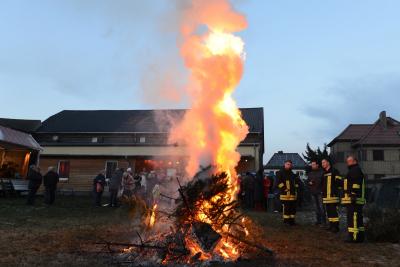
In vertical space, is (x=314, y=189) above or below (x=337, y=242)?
above

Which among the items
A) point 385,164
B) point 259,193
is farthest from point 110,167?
point 385,164

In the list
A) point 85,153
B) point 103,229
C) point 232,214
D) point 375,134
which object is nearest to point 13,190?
point 85,153

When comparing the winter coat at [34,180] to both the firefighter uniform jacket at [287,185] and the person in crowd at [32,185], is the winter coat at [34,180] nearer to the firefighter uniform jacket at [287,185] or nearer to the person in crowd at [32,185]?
the person in crowd at [32,185]

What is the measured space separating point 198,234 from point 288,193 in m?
5.08

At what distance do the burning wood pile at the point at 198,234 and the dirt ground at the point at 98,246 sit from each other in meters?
0.48

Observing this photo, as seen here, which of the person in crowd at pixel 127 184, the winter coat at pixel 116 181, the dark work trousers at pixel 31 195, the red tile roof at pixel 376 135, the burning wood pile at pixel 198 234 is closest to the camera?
the burning wood pile at pixel 198 234

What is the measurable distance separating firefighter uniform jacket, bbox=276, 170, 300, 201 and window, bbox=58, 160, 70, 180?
2138 centimetres

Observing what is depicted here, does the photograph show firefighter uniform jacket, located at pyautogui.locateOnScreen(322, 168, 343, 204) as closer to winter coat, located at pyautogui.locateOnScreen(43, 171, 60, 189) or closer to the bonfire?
the bonfire

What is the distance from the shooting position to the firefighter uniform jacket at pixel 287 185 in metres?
11.2

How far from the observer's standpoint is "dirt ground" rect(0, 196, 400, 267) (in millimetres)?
6332

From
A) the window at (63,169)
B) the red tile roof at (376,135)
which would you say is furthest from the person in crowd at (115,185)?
the red tile roof at (376,135)

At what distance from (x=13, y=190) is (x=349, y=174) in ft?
55.4

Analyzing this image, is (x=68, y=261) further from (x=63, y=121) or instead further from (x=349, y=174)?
(x=63, y=121)

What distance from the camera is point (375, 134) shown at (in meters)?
42.5
